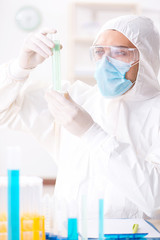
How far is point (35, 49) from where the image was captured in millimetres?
1608

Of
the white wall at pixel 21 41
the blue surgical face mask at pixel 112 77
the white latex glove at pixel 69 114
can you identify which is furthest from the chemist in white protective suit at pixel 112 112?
the white wall at pixel 21 41

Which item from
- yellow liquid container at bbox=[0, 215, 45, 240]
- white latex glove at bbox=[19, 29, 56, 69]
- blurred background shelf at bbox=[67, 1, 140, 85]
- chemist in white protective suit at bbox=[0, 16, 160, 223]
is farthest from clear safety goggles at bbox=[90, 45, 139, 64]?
blurred background shelf at bbox=[67, 1, 140, 85]

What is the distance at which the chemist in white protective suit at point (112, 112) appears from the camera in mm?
1546

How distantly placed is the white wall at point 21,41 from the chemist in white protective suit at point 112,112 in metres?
2.66

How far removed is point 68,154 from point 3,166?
2.88 meters

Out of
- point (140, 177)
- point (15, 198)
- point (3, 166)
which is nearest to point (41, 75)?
point (3, 166)

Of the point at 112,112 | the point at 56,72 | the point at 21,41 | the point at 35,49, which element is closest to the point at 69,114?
the point at 56,72

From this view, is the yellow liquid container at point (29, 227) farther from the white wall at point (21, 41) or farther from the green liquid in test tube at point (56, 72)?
the white wall at point (21, 41)

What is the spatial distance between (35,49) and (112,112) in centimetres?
47

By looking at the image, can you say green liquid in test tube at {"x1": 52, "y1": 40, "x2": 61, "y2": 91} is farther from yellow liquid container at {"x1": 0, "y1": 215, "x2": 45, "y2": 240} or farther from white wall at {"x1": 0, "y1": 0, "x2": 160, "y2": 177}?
white wall at {"x1": 0, "y1": 0, "x2": 160, "y2": 177}

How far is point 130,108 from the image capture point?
186 centimetres

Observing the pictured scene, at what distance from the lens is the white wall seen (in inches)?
179

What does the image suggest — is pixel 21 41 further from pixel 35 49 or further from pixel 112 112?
pixel 35 49

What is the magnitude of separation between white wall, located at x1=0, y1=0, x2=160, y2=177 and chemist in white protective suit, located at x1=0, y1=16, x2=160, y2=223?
266cm
